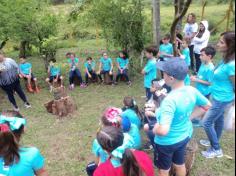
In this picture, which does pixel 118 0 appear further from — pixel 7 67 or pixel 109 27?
pixel 7 67

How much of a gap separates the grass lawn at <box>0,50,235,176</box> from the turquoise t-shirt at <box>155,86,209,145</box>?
1.58m

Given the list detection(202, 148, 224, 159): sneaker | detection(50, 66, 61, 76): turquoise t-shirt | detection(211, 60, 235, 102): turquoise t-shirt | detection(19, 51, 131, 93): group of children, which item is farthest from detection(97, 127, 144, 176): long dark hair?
detection(50, 66, 61, 76): turquoise t-shirt

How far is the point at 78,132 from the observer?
639 centimetres

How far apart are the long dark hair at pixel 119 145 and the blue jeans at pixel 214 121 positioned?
2.07m

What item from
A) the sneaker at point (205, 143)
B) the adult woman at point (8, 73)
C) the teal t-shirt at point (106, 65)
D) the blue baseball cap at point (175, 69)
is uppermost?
the blue baseball cap at point (175, 69)

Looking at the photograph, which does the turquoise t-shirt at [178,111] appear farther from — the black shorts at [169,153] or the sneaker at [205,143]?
the sneaker at [205,143]

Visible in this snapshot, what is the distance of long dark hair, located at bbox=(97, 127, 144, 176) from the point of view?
8.93 ft

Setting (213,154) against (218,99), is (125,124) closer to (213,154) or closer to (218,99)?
(218,99)

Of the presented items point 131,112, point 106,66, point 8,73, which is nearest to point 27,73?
point 8,73

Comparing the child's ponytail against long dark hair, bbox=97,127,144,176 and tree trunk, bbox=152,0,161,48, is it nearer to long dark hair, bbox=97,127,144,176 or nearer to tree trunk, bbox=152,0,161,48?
long dark hair, bbox=97,127,144,176

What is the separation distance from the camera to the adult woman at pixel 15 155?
2602mm

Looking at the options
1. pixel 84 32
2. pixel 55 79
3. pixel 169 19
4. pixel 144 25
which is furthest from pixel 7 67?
pixel 169 19

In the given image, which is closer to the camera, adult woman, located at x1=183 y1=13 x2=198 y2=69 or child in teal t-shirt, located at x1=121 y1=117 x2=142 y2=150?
child in teal t-shirt, located at x1=121 y1=117 x2=142 y2=150

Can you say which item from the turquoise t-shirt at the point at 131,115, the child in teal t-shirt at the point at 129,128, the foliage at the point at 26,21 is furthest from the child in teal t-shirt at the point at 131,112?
the foliage at the point at 26,21
